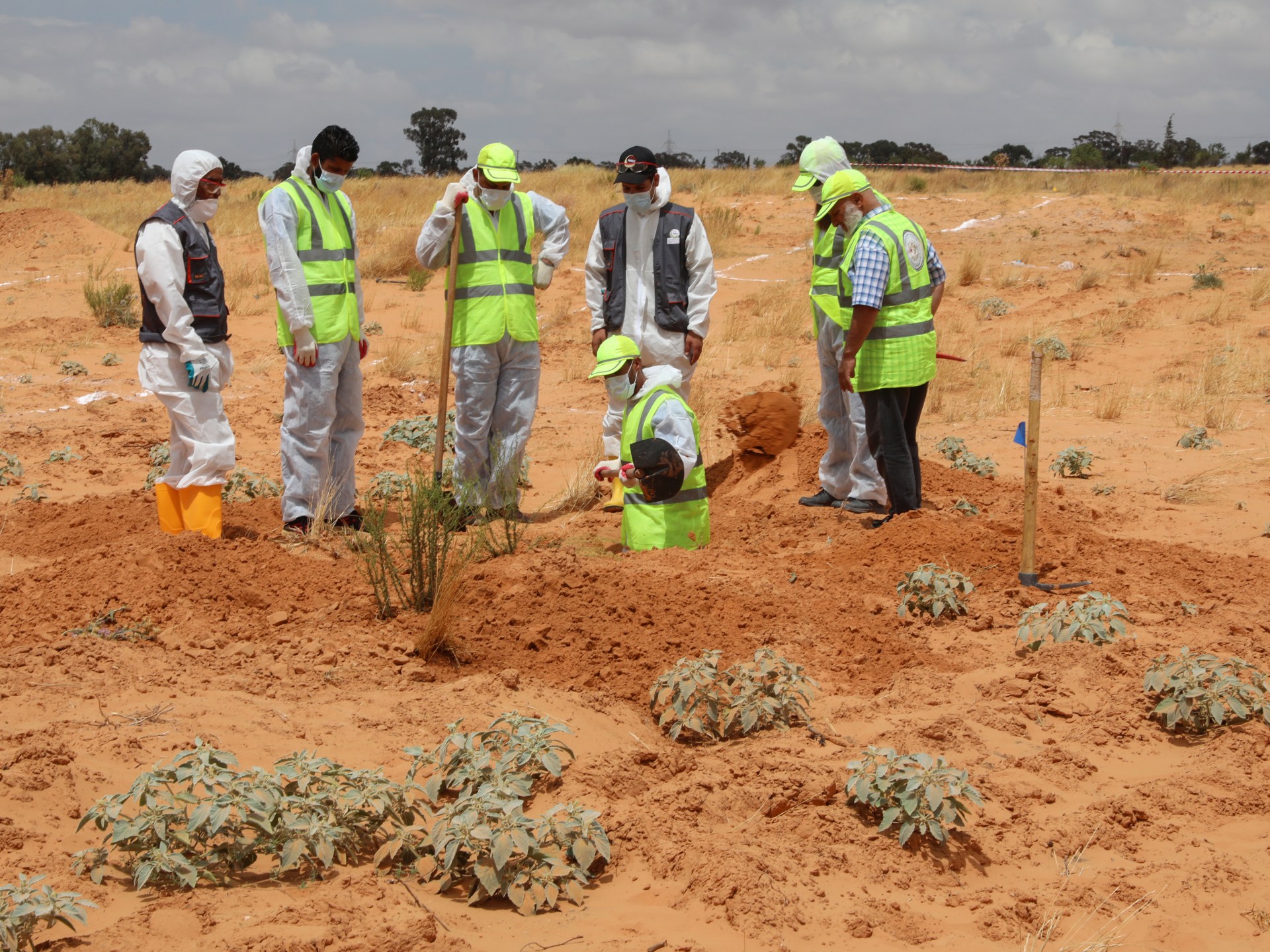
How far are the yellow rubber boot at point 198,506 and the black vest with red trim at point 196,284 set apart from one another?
0.74 metres

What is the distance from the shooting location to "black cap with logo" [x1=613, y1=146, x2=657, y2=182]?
20.7 feet

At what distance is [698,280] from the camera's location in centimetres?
667

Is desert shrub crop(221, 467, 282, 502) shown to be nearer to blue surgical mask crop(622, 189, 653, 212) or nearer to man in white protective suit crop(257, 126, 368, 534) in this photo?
man in white protective suit crop(257, 126, 368, 534)

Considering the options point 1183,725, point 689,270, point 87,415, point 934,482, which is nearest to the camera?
point 1183,725

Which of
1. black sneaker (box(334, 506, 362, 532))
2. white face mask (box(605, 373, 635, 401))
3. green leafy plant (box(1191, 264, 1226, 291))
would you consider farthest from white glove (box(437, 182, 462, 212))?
A: green leafy plant (box(1191, 264, 1226, 291))

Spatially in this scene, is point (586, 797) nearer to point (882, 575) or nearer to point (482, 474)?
point (882, 575)

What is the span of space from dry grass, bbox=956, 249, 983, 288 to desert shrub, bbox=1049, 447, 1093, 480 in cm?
741

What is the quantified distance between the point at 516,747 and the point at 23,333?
11.6 metres

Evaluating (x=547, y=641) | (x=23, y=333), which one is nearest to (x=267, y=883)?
(x=547, y=641)

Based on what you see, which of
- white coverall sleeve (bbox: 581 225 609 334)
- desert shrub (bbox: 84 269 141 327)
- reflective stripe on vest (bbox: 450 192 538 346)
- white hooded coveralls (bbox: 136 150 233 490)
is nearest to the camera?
white hooded coveralls (bbox: 136 150 233 490)

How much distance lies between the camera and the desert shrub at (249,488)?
702 centimetres

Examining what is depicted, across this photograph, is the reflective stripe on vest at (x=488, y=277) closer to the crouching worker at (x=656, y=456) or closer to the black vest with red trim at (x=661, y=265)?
the black vest with red trim at (x=661, y=265)

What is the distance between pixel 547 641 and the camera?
15.6 feet

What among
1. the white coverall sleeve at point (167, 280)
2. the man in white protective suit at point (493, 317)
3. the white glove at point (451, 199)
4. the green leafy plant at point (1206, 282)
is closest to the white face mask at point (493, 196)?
the man in white protective suit at point (493, 317)
